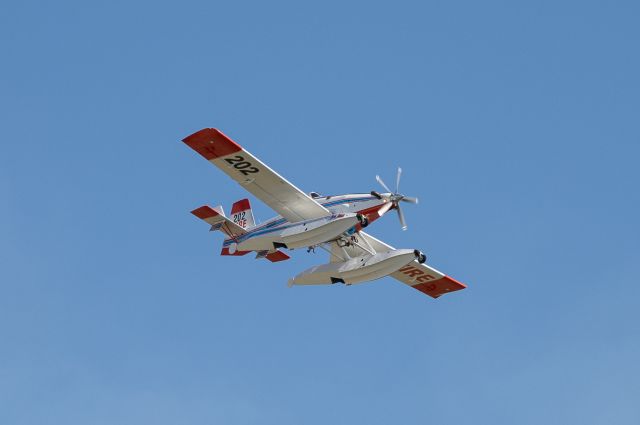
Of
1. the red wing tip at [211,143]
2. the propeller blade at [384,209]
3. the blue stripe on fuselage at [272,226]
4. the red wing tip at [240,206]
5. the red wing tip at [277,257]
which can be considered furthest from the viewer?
the red wing tip at [240,206]

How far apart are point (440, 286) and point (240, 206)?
29.4 ft

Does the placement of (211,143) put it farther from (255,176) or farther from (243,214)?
(243,214)

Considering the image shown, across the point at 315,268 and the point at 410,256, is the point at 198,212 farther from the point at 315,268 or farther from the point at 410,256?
the point at 410,256

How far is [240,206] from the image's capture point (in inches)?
1877

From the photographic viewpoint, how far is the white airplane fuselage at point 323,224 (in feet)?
141

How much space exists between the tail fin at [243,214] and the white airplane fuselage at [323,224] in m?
0.80

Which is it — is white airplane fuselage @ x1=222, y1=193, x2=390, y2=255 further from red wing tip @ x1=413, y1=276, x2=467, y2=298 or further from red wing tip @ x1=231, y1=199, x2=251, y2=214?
red wing tip @ x1=413, y1=276, x2=467, y2=298

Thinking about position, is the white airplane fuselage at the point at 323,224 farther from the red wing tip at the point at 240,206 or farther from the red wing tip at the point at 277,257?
the red wing tip at the point at 240,206

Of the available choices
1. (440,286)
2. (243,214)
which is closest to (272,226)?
(243,214)

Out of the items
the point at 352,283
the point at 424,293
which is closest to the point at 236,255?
the point at 352,283

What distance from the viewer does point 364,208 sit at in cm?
4391

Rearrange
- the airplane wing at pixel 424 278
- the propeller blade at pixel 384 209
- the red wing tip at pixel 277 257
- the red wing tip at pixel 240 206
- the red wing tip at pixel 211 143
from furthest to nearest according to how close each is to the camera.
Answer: the airplane wing at pixel 424 278 < the red wing tip at pixel 240 206 < the red wing tip at pixel 277 257 < the propeller blade at pixel 384 209 < the red wing tip at pixel 211 143

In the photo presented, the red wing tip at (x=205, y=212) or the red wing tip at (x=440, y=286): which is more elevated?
the red wing tip at (x=205, y=212)

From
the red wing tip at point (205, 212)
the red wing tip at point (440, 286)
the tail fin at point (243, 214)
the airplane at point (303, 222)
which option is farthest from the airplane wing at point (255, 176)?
the red wing tip at point (440, 286)
